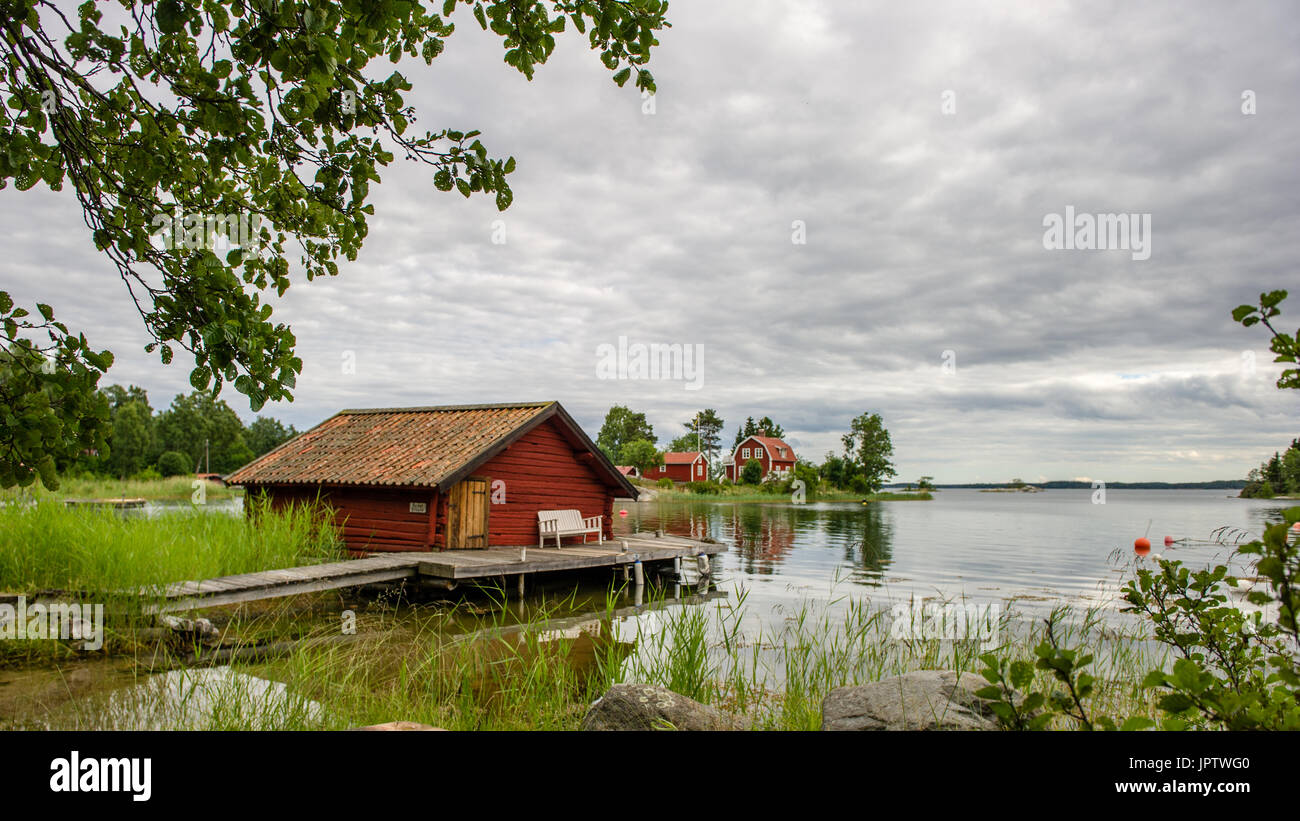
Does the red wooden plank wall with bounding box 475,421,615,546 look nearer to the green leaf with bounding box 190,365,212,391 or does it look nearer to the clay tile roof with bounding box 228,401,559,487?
the clay tile roof with bounding box 228,401,559,487

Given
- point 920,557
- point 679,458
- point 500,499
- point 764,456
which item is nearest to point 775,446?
point 764,456

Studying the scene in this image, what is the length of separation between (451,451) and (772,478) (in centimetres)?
5874

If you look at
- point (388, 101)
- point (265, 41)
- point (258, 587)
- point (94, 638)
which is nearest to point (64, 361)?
point (265, 41)

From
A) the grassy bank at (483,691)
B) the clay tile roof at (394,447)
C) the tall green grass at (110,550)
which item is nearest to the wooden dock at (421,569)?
the tall green grass at (110,550)

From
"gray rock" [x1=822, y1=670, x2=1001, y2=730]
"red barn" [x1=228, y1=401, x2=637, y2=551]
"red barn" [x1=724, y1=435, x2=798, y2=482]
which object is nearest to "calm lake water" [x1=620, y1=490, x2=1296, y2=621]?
"gray rock" [x1=822, y1=670, x2=1001, y2=730]

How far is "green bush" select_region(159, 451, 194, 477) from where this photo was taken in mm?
62987

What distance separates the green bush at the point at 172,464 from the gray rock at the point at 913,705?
73.2 m

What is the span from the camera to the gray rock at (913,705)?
4250 mm

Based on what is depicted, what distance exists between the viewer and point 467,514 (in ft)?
52.4

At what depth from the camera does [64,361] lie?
3150mm

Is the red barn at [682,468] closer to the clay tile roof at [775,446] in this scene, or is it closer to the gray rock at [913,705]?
the clay tile roof at [775,446]

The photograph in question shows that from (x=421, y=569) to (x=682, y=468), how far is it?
60181mm

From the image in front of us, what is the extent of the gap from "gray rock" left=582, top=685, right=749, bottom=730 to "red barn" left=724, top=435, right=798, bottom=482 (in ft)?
230
